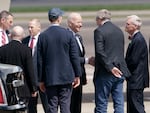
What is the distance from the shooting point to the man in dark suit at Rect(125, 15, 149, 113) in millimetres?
10633

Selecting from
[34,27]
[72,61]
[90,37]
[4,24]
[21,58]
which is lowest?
[90,37]

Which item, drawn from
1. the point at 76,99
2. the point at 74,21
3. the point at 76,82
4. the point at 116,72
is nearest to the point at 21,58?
the point at 76,82

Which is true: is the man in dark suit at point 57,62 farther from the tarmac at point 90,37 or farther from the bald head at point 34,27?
the tarmac at point 90,37

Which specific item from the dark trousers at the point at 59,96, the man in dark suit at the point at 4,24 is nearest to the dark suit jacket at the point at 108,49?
the dark trousers at the point at 59,96

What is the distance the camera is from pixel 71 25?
34.8ft

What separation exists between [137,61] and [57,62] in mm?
1370

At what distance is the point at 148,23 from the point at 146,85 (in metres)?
25.5

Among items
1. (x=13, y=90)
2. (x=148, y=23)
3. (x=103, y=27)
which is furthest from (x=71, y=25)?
(x=148, y=23)

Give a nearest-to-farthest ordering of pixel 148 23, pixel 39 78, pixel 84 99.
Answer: pixel 39 78
pixel 84 99
pixel 148 23

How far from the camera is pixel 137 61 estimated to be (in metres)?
10.7

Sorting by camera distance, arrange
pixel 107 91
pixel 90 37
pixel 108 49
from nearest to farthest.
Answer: pixel 108 49
pixel 107 91
pixel 90 37

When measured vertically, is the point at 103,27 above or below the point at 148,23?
above

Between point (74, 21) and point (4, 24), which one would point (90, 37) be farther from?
point (4, 24)

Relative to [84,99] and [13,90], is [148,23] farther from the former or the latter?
[13,90]
